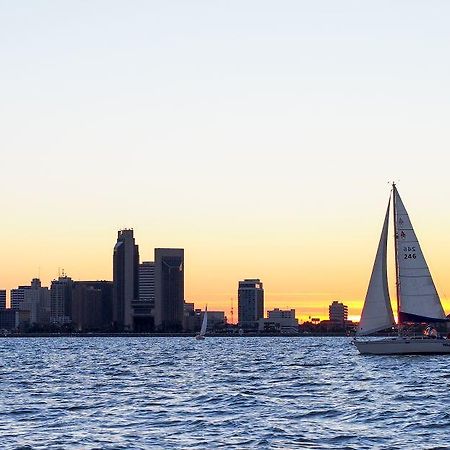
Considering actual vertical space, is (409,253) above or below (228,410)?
above

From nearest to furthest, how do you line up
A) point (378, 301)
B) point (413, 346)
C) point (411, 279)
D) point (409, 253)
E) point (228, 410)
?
point (228, 410), point (413, 346), point (411, 279), point (409, 253), point (378, 301)

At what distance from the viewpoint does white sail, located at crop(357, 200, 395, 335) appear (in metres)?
109

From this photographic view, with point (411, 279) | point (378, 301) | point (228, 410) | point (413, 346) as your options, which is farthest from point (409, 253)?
point (228, 410)

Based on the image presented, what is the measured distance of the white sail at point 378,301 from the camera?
108688 millimetres

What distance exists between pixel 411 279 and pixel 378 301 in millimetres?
5122

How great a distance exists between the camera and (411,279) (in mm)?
105375

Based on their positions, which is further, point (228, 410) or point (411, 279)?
point (411, 279)

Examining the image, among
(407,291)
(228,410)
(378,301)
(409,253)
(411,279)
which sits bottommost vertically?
(228,410)

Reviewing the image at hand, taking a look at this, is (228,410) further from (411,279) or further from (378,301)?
(378,301)

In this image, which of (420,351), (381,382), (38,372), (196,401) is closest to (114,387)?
(196,401)

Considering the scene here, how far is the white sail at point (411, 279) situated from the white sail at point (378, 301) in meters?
2.68

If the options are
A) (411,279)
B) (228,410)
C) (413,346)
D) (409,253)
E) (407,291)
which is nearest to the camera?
(228,410)

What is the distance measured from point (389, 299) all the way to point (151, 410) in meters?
61.8

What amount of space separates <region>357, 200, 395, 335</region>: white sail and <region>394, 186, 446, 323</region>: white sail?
268cm
